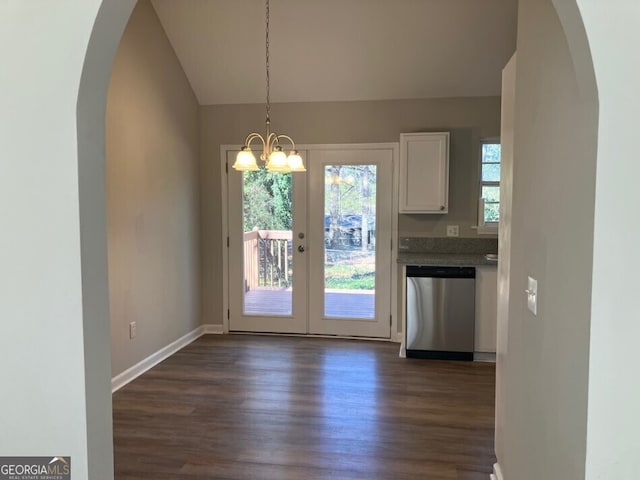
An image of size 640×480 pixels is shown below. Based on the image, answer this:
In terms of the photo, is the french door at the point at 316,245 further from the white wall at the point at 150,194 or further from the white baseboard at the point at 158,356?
the white wall at the point at 150,194

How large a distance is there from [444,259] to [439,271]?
0.13 meters

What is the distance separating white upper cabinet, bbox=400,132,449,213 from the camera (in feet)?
14.5

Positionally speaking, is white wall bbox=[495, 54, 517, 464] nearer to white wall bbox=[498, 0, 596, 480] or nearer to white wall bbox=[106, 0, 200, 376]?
white wall bbox=[498, 0, 596, 480]

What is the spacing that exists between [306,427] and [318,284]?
215cm

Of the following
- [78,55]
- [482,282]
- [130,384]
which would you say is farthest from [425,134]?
[78,55]

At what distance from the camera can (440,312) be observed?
4250 millimetres

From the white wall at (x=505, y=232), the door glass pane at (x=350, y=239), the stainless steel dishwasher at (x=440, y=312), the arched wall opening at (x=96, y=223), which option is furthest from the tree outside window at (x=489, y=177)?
the arched wall opening at (x=96, y=223)

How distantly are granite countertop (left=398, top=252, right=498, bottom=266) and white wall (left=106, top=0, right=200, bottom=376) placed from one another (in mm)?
2213

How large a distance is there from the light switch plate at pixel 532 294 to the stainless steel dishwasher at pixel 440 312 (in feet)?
8.44

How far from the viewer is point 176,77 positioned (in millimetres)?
4488

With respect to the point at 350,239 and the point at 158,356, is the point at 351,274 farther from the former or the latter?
the point at 158,356

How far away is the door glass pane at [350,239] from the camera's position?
4.82m

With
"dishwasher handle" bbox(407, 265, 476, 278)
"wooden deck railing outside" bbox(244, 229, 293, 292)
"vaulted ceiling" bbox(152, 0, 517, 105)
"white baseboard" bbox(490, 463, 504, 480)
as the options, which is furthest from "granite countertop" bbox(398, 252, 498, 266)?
"white baseboard" bbox(490, 463, 504, 480)

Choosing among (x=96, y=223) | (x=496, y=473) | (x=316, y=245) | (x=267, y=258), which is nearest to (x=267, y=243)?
(x=267, y=258)
